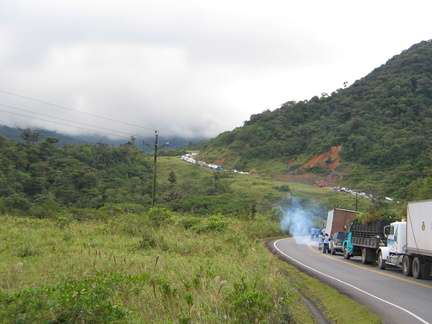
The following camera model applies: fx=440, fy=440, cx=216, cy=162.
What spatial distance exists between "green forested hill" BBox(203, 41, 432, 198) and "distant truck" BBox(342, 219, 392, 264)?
43886 millimetres

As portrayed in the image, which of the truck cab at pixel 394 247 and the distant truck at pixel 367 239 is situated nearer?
the truck cab at pixel 394 247

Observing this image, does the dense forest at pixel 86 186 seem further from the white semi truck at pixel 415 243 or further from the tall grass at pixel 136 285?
the white semi truck at pixel 415 243

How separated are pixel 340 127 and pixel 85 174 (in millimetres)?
68155

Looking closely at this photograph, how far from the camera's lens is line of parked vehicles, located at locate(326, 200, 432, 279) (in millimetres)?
16719

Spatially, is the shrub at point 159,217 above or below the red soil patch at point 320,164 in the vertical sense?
below

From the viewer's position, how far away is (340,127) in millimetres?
106625

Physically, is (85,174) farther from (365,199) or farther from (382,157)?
(382,157)

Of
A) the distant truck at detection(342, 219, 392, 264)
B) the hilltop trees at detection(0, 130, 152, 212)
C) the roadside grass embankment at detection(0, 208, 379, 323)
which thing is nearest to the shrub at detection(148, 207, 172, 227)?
the roadside grass embankment at detection(0, 208, 379, 323)

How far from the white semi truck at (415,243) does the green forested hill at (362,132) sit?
50498 millimetres

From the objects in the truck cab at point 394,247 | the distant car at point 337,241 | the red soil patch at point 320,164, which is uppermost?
the red soil patch at point 320,164

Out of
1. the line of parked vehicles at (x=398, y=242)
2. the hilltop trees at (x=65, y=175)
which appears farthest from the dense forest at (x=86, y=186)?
the line of parked vehicles at (x=398, y=242)

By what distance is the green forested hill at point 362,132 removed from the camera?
8225 cm

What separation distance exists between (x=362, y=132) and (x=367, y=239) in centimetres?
7894

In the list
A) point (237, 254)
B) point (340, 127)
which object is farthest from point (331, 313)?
point (340, 127)
